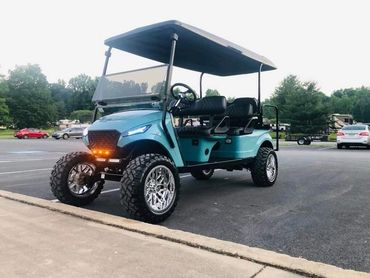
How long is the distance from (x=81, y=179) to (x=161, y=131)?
5.13 ft

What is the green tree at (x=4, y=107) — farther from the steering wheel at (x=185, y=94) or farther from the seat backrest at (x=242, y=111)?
the steering wheel at (x=185, y=94)

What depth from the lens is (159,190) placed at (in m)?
5.01

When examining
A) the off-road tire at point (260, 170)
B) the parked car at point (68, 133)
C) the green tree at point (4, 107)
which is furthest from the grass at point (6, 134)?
the off-road tire at point (260, 170)

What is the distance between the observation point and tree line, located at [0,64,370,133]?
45.8 meters

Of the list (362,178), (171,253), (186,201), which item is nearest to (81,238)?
(171,253)

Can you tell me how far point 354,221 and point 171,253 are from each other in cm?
267

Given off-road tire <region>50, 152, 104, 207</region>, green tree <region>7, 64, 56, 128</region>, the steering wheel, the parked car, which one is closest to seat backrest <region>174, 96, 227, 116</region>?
the steering wheel

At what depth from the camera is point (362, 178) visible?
8.72m

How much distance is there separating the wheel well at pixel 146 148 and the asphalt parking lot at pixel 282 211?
0.87m

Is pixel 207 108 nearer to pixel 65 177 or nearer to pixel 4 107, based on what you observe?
pixel 65 177

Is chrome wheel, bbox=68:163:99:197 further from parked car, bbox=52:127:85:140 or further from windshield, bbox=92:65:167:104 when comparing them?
parked car, bbox=52:127:85:140

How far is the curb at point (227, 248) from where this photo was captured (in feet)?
10.0

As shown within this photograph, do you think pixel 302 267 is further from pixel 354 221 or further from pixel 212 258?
pixel 354 221

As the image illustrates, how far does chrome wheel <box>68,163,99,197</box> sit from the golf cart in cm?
1
